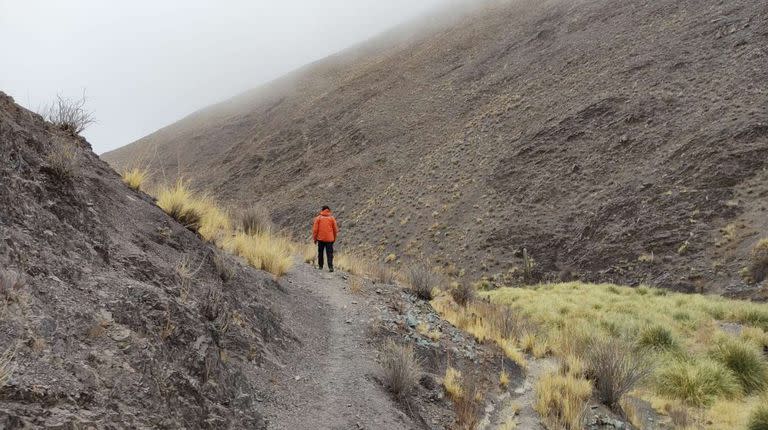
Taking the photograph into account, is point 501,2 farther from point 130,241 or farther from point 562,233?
point 130,241

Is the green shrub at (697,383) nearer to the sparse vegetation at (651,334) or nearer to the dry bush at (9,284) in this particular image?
the sparse vegetation at (651,334)

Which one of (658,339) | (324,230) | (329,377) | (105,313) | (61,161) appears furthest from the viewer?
(324,230)

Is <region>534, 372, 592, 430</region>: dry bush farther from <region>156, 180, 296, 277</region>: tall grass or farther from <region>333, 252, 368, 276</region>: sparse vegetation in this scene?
<region>333, 252, 368, 276</region>: sparse vegetation

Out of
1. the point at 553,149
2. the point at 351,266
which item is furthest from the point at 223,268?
the point at 553,149

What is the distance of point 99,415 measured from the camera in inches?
117

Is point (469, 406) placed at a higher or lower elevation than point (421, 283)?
lower

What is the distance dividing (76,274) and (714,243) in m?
19.0

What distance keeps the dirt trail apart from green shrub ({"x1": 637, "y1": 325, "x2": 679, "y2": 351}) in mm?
6195

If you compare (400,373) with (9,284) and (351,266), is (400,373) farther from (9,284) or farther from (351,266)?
(351,266)

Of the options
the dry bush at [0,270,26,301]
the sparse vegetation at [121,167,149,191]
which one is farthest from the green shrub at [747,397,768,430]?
the sparse vegetation at [121,167,149,191]

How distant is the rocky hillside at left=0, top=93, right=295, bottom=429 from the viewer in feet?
9.90

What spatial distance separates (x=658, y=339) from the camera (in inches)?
404

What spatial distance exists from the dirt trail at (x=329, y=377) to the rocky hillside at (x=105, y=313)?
0.93ft

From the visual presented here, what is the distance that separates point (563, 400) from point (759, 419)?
246 centimetres
